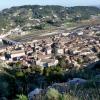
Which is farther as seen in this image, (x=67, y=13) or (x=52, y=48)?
(x=67, y=13)

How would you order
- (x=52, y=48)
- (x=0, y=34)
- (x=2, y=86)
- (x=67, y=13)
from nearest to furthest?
(x=2, y=86) < (x=52, y=48) < (x=0, y=34) < (x=67, y=13)

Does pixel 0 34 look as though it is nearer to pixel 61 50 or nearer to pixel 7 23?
pixel 7 23

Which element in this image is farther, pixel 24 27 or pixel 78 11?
pixel 78 11

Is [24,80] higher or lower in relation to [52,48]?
higher

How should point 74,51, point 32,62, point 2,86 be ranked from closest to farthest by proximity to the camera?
point 2,86
point 32,62
point 74,51

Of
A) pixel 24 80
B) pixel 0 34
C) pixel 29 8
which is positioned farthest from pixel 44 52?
pixel 29 8

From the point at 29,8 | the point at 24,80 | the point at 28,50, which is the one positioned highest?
the point at 24,80

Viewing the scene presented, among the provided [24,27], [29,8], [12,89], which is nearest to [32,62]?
[12,89]

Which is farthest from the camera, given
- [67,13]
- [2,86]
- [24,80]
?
[67,13]

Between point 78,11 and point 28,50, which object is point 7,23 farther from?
point 28,50
